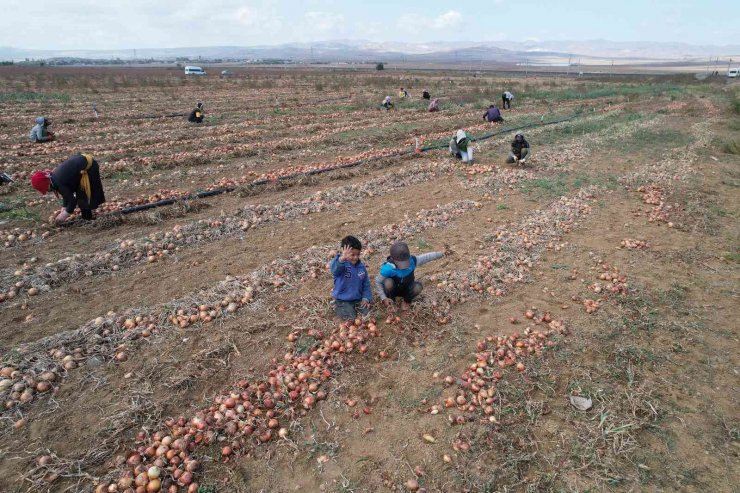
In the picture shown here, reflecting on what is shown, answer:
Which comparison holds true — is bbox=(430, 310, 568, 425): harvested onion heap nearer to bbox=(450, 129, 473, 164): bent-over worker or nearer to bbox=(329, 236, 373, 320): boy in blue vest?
bbox=(329, 236, 373, 320): boy in blue vest

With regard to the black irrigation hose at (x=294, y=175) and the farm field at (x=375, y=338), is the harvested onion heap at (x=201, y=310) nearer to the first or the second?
the farm field at (x=375, y=338)

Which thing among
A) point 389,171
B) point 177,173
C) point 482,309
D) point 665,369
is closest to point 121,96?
point 177,173

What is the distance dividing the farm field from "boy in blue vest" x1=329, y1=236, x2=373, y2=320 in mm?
208

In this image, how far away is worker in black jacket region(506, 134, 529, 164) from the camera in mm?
11172

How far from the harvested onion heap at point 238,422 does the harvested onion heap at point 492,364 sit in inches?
44.1

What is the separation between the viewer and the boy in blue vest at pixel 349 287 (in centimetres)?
493

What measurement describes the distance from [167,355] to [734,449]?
5196mm

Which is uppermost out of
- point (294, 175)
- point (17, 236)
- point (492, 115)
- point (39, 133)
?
point (492, 115)

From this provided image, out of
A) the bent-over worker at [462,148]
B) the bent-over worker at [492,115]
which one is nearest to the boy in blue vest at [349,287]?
the bent-over worker at [462,148]

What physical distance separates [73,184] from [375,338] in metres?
6.32

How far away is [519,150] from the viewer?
1130 cm

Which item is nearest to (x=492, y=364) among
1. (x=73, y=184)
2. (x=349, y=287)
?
(x=349, y=287)

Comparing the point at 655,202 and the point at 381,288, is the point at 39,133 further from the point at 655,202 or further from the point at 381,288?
the point at 655,202

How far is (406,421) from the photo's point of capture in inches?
150
